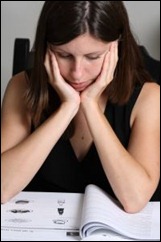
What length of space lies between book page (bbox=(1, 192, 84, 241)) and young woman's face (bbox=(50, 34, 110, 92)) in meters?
0.31

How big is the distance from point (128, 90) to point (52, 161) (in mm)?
310

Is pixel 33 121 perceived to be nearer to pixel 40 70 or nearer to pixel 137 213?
pixel 40 70

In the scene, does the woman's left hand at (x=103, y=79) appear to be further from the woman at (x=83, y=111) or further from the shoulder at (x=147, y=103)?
the shoulder at (x=147, y=103)

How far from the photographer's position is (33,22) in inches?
90.2

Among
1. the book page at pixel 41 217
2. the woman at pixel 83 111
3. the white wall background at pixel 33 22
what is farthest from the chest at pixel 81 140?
the white wall background at pixel 33 22

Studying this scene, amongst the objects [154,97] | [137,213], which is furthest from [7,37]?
[137,213]

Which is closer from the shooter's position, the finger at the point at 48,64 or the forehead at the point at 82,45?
the forehead at the point at 82,45

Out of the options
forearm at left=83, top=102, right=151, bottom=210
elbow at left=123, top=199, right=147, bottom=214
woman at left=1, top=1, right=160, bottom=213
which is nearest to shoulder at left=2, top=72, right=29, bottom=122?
woman at left=1, top=1, right=160, bottom=213

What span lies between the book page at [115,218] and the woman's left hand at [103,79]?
0.25 m

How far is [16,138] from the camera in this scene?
1186 mm

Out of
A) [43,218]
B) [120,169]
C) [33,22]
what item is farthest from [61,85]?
[33,22]

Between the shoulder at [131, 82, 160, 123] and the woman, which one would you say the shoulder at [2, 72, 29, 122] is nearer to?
the woman

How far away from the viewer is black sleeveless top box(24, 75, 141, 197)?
1204 mm

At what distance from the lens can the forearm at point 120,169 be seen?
1.01 m
